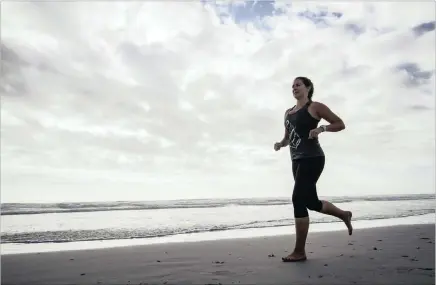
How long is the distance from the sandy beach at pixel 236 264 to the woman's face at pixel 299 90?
5.79 ft

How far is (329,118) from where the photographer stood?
12.7 feet

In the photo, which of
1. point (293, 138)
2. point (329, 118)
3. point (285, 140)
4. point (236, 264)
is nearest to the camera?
point (236, 264)

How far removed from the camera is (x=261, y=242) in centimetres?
554

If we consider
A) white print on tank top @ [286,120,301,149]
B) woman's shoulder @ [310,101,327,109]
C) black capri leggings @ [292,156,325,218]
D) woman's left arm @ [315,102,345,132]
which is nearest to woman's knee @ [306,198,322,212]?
black capri leggings @ [292,156,325,218]

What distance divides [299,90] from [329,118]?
485 mm

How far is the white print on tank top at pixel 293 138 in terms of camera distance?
4.03m

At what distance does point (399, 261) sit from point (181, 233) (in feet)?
15.5

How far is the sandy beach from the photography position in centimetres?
309

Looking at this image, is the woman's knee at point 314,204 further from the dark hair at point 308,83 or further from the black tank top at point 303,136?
the dark hair at point 308,83

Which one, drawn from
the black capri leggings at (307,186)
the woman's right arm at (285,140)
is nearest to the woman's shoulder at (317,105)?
the woman's right arm at (285,140)

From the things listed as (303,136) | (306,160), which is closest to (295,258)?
(306,160)

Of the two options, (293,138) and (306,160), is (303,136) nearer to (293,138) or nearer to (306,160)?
(293,138)

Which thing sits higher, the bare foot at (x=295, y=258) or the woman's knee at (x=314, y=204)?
the woman's knee at (x=314, y=204)

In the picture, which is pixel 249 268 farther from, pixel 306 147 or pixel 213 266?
pixel 306 147
